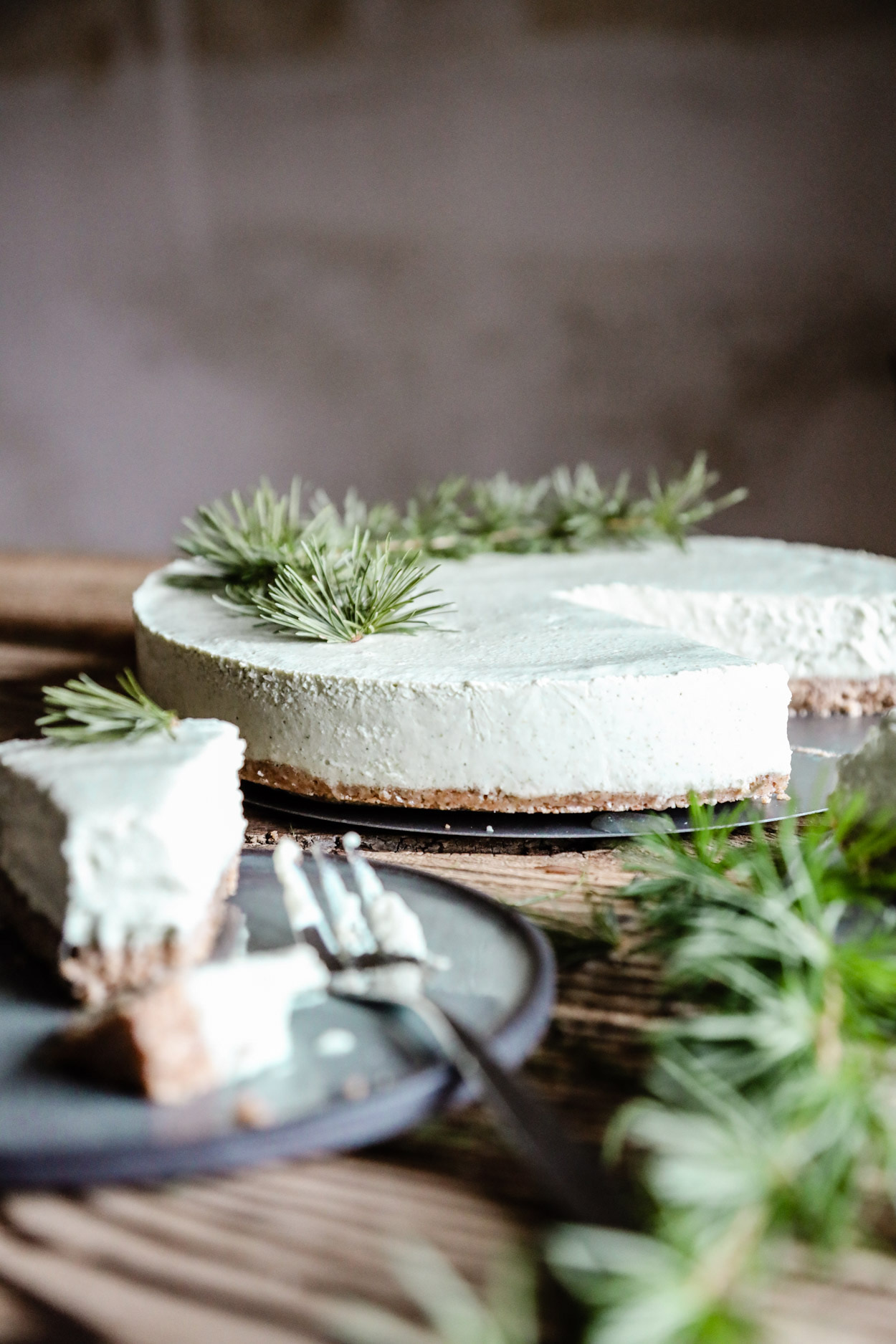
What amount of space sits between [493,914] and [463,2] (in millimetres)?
5459

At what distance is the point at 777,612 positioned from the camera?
2.34 meters

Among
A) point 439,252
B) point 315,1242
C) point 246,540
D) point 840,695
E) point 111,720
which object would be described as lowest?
point 315,1242

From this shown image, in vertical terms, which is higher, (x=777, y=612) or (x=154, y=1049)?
(x=777, y=612)

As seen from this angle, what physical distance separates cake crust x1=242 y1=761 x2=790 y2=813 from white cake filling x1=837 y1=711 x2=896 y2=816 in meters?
0.40

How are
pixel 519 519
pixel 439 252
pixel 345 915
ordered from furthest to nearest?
pixel 439 252, pixel 519 519, pixel 345 915

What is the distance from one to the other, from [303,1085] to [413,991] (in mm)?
133

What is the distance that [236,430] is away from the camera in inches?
244

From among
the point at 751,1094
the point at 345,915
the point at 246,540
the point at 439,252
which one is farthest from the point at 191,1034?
the point at 439,252

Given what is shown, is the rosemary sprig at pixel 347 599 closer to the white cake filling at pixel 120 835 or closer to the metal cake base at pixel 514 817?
the metal cake base at pixel 514 817

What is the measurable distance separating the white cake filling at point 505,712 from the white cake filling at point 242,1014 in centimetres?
74

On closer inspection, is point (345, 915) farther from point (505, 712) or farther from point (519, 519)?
point (519, 519)

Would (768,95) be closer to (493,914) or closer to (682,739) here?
(682,739)

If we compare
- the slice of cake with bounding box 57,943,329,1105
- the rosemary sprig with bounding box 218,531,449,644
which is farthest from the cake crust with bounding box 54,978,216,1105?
the rosemary sprig with bounding box 218,531,449,644

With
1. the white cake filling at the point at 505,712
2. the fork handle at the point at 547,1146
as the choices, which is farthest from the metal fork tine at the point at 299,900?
the white cake filling at the point at 505,712
